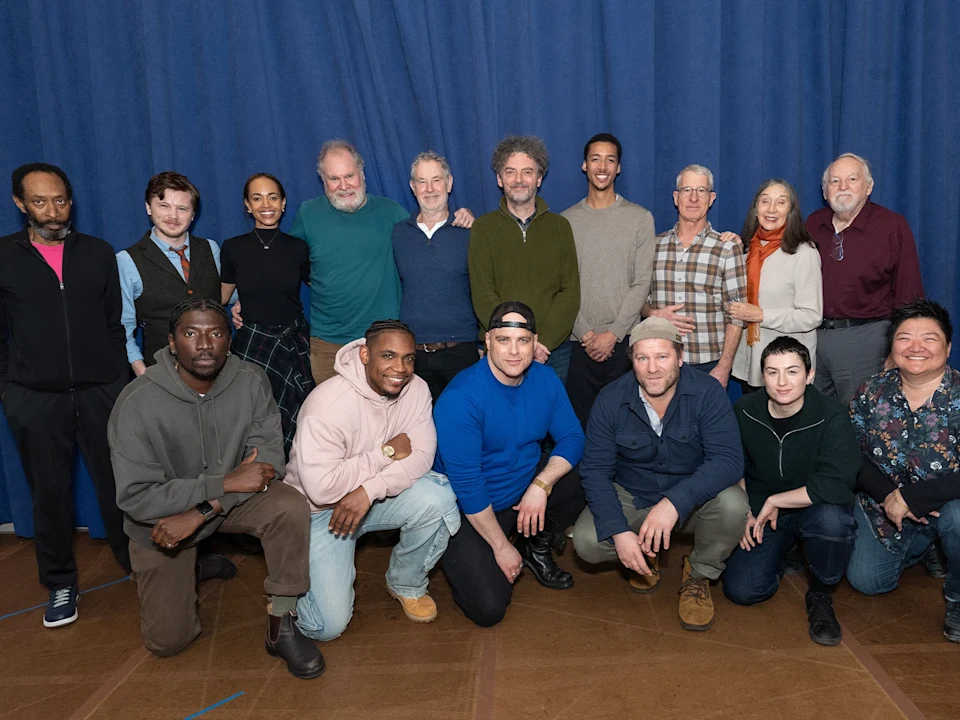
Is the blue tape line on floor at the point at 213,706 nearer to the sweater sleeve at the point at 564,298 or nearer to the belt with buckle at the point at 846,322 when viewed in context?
the sweater sleeve at the point at 564,298

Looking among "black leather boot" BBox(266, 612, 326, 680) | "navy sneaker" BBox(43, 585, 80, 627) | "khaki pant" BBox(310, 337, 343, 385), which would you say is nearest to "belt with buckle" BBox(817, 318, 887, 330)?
"khaki pant" BBox(310, 337, 343, 385)

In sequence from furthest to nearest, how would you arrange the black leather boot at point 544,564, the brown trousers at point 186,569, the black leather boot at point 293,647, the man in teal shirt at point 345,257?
the man in teal shirt at point 345,257 → the black leather boot at point 544,564 → the brown trousers at point 186,569 → the black leather boot at point 293,647

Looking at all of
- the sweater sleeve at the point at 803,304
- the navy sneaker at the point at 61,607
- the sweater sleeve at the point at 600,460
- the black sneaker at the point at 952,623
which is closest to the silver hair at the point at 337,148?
the sweater sleeve at the point at 600,460

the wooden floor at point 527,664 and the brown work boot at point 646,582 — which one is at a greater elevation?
the brown work boot at point 646,582

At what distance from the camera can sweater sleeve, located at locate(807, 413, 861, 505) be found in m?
2.52

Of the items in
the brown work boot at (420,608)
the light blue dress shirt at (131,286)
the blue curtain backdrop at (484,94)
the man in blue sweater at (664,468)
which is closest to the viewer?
the man in blue sweater at (664,468)

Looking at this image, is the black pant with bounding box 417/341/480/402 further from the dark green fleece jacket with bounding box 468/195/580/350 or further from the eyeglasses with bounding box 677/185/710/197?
the eyeglasses with bounding box 677/185/710/197

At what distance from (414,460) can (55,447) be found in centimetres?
149

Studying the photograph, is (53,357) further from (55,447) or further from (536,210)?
(536,210)

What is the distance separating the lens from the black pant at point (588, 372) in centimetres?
331

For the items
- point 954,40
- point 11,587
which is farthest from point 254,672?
point 954,40

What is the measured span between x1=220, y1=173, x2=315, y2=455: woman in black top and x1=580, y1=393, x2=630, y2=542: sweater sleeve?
4.40ft

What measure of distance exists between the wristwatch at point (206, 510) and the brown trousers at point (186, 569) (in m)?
0.14

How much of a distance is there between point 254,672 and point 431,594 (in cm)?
77
